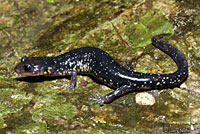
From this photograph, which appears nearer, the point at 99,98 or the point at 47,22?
the point at 99,98

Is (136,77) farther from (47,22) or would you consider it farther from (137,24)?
(47,22)

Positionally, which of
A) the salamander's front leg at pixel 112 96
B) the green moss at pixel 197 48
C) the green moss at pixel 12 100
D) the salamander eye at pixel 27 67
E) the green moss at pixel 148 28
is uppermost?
the green moss at pixel 148 28

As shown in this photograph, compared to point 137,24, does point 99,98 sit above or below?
below

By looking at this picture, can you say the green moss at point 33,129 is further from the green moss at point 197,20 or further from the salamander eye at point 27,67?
the green moss at point 197,20

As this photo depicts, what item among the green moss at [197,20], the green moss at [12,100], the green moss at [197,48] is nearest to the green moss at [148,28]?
the green moss at [197,20]

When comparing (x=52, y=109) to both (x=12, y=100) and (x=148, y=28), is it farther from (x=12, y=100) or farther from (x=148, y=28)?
(x=148, y=28)

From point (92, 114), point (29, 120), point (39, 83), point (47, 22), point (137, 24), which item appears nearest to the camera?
point (29, 120)

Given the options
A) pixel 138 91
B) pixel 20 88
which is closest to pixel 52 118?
pixel 20 88
